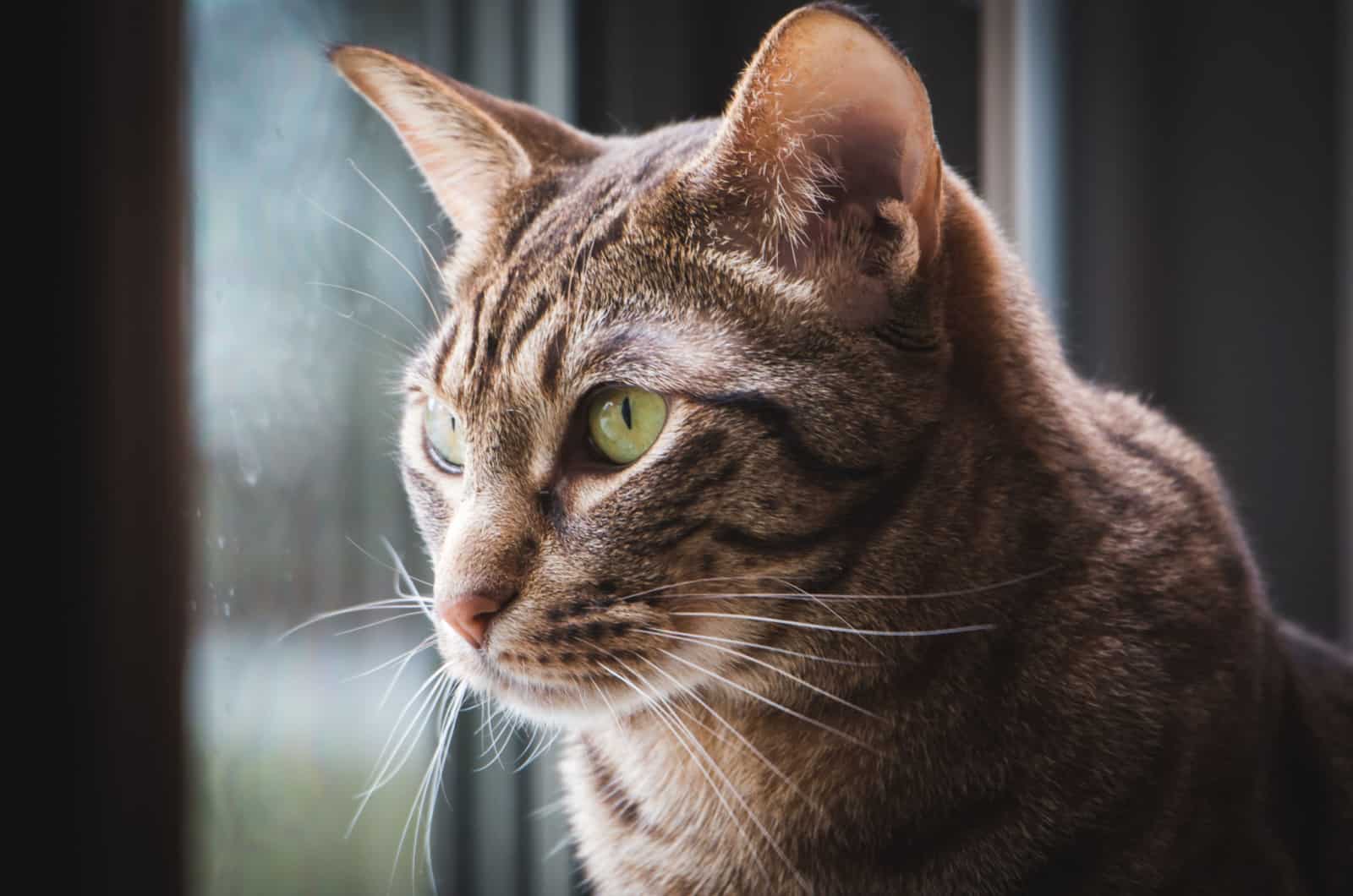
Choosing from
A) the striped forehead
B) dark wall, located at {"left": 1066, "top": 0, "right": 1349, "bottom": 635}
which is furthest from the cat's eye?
dark wall, located at {"left": 1066, "top": 0, "right": 1349, "bottom": 635}

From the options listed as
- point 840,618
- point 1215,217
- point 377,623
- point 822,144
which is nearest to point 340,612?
point 377,623

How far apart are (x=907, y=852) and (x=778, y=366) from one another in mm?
379

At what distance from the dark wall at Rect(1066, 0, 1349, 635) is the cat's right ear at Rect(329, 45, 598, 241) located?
3.28 ft

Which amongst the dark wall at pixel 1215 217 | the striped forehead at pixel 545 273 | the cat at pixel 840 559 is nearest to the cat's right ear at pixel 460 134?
the striped forehead at pixel 545 273

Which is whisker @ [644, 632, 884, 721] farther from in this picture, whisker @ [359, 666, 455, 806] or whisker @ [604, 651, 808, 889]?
whisker @ [359, 666, 455, 806]

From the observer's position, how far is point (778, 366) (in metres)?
0.80

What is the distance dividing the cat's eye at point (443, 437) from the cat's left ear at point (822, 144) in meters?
0.32

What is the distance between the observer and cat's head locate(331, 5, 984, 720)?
77 centimetres

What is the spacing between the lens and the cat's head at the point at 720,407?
0.77 meters

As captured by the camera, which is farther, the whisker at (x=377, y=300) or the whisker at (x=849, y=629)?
the whisker at (x=377, y=300)

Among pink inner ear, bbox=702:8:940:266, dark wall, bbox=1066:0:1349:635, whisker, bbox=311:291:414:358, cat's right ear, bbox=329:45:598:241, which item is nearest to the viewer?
pink inner ear, bbox=702:8:940:266

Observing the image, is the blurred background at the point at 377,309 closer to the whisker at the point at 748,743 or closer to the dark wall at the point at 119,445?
the dark wall at the point at 119,445

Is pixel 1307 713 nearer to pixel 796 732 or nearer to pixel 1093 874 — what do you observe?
pixel 1093 874

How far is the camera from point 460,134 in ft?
3.36
